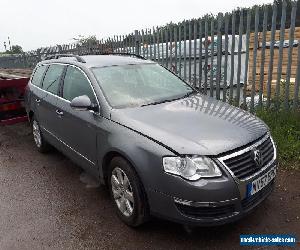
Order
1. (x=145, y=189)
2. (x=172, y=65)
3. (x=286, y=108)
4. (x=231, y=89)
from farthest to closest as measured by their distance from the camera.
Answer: (x=172, y=65) < (x=231, y=89) < (x=286, y=108) < (x=145, y=189)

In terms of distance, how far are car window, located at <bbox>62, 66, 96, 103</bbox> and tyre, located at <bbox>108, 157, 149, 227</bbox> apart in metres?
0.91

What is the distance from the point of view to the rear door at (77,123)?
3.73 meters

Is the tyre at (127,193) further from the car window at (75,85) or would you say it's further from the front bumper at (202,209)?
the car window at (75,85)

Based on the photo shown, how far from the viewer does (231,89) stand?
6496 mm

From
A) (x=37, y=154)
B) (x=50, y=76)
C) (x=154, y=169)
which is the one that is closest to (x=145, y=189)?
(x=154, y=169)

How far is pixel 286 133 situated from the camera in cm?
521

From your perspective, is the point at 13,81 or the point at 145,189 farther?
the point at 13,81

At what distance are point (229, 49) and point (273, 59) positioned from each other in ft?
3.04

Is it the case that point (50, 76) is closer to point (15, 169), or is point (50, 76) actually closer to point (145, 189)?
point (15, 169)

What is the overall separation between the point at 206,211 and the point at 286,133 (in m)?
3.06

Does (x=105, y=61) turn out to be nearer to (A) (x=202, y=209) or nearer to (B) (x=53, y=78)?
(B) (x=53, y=78)

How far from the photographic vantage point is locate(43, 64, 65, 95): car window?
475cm

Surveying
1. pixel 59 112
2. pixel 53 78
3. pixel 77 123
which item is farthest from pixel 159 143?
pixel 53 78

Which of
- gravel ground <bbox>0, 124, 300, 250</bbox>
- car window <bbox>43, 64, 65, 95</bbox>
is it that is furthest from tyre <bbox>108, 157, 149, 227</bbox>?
car window <bbox>43, 64, 65, 95</bbox>
